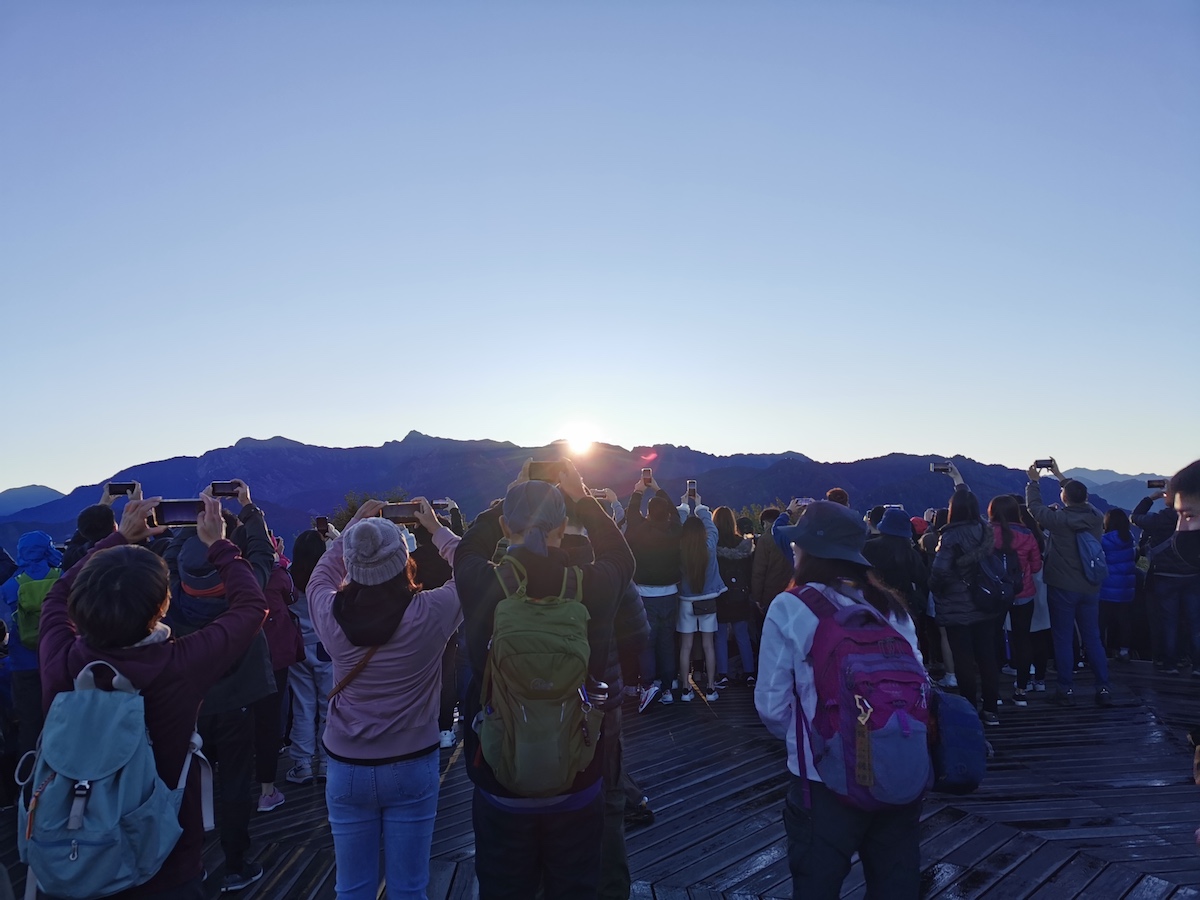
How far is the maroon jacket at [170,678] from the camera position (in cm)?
245

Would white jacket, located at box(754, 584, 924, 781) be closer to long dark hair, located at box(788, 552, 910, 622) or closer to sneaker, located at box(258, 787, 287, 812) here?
long dark hair, located at box(788, 552, 910, 622)

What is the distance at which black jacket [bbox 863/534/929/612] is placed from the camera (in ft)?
22.9

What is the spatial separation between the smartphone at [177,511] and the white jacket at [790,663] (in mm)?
2689

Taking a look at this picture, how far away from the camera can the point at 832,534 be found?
9.95 ft

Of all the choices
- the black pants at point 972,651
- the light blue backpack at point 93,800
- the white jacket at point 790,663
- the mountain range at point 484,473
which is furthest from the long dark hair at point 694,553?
the mountain range at point 484,473

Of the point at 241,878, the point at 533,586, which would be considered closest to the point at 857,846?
the point at 533,586

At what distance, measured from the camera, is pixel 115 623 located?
241 cm

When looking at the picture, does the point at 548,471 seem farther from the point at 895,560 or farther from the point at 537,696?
the point at 895,560

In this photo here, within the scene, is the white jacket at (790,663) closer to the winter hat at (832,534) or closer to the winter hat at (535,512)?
the winter hat at (832,534)

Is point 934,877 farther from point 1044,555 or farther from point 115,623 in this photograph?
point 1044,555

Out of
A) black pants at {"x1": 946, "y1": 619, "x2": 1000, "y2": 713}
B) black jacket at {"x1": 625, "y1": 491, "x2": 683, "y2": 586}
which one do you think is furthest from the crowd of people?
black jacket at {"x1": 625, "y1": 491, "x2": 683, "y2": 586}

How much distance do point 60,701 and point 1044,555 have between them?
28.9ft

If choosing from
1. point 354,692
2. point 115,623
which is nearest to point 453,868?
point 354,692

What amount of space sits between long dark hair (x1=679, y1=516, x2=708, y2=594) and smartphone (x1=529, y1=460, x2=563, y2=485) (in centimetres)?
506
